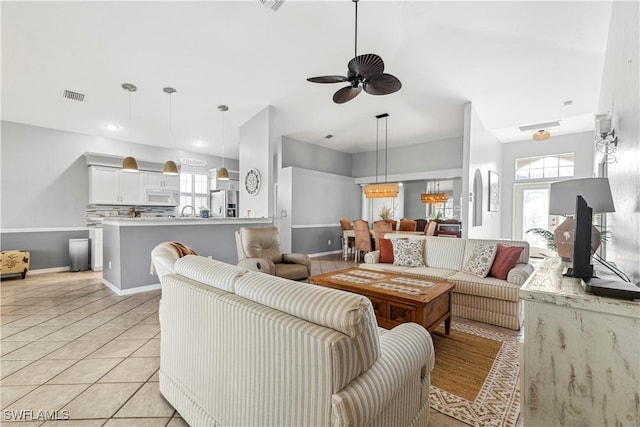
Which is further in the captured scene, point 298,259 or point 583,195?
point 298,259

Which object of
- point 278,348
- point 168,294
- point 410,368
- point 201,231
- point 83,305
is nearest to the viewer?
point 278,348

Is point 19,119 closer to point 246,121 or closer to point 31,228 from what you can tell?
point 31,228

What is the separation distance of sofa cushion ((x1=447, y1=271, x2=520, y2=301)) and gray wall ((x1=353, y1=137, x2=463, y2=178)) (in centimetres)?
509

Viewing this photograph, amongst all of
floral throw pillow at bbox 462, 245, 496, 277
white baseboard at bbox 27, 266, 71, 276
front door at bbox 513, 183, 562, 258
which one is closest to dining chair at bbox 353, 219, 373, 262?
floral throw pillow at bbox 462, 245, 496, 277

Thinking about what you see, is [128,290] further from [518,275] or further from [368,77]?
[518,275]

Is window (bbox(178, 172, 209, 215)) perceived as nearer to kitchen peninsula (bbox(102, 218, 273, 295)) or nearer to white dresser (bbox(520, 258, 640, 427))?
kitchen peninsula (bbox(102, 218, 273, 295))

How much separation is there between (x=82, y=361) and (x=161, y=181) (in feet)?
18.5

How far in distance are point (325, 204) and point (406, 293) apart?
18.9ft

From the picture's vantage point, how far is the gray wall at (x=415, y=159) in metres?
7.51

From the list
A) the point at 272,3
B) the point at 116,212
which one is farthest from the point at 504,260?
the point at 116,212

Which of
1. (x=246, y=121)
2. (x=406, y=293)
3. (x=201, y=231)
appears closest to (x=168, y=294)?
(x=406, y=293)

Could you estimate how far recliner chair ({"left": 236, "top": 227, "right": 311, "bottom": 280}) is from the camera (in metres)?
3.75

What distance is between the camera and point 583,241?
1.39 metres

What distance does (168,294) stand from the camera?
5.51 ft
